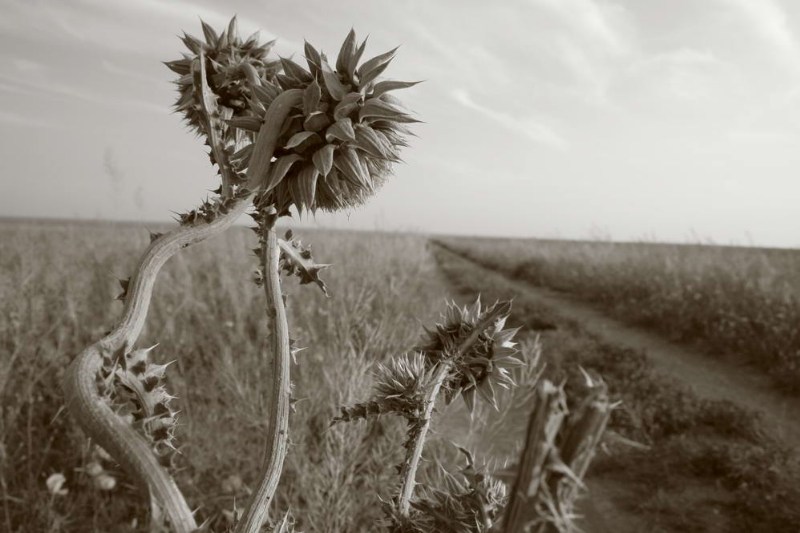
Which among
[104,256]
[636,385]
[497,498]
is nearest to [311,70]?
[497,498]

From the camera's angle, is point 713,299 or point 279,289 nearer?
point 279,289

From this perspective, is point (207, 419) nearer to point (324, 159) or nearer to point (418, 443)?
point (418, 443)

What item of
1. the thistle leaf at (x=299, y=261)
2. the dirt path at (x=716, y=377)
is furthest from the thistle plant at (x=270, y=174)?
the dirt path at (x=716, y=377)

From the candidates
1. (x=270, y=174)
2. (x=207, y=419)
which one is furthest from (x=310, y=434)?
(x=270, y=174)

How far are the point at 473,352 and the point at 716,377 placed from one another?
344 inches

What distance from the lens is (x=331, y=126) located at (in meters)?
1.31

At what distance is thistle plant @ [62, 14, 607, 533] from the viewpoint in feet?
3.23

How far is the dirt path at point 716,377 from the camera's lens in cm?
673

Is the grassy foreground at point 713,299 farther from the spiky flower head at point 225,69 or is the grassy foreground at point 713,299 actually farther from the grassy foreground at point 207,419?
the spiky flower head at point 225,69

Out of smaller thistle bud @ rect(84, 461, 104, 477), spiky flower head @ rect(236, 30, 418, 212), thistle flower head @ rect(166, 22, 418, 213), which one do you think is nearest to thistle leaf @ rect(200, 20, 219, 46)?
thistle flower head @ rect(166, 22, 418, 213)

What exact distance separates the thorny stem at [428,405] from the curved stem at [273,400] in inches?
11.1

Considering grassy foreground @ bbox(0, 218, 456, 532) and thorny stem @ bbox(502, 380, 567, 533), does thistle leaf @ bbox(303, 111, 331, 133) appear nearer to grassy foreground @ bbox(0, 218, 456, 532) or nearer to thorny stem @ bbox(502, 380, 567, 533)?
grassy foreground @ bbox(0, 218, 456, 532)

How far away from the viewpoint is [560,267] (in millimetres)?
23688

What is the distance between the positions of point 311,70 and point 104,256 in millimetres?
11396
